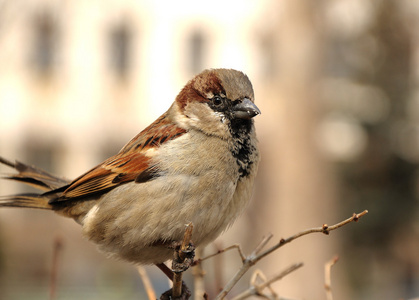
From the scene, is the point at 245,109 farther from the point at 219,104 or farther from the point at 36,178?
the point at 36,178

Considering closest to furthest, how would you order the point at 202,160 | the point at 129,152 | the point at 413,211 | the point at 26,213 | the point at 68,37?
1. the point at 202,160
2. the point at 129,152
3. the point at 413,211
4. the point at 26,213
5. the point at 68,37

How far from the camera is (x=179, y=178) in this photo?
2408mm

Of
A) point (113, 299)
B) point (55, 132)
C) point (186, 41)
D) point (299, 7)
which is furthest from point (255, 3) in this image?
point (113, 299)

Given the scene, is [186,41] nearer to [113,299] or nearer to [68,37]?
[68,37]

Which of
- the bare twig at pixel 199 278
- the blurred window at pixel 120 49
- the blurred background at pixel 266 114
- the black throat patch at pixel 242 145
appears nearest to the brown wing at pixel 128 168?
the black throat patch at pixel 242 145

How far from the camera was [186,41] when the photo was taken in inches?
733

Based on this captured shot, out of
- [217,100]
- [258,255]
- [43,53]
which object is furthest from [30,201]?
[43,53]

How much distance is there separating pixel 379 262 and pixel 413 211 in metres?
1.26

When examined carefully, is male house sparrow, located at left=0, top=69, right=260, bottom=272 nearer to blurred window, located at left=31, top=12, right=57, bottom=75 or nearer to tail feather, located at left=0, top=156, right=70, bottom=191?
tail feather, located at left=0, top=156, right=70, bottom=191

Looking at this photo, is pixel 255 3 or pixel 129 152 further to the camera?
pixel 255 3

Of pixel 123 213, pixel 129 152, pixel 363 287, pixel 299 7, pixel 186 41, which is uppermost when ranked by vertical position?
pixel 186 41

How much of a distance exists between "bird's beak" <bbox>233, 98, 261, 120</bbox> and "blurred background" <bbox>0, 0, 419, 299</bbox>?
701 mm

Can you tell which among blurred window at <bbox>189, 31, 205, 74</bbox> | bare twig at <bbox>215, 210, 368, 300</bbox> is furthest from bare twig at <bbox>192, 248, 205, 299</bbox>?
blurred window at <bbox>189, 31, 205, 74</bbox>

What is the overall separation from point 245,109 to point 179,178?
1.24 feet
